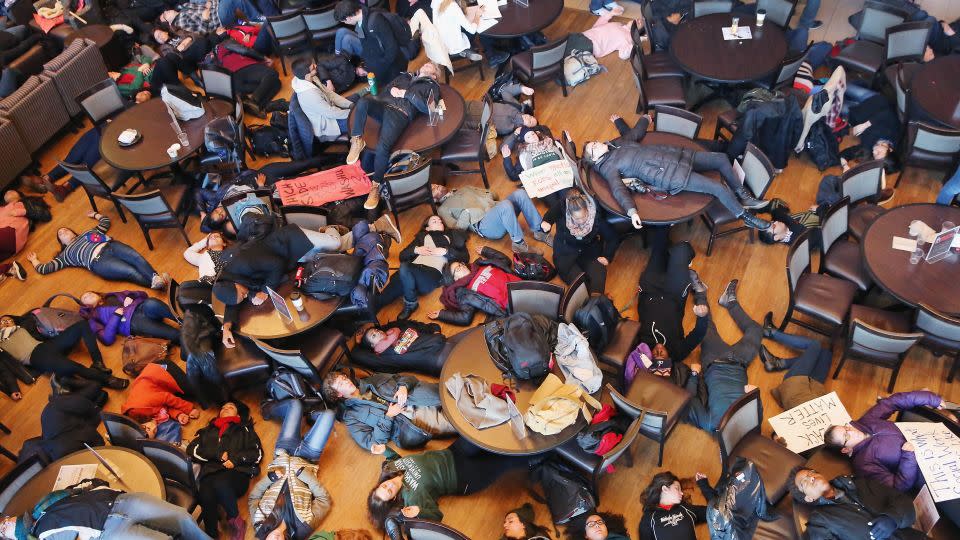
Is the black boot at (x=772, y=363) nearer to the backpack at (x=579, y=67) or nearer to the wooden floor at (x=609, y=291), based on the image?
the wooden floor at (x=609, y=291)

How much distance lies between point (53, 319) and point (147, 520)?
274 centimetres

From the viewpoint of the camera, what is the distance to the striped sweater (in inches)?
299

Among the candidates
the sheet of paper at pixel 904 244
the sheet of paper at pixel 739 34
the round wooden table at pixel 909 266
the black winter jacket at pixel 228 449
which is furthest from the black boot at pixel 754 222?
the black winter jacket at pixel 228 449

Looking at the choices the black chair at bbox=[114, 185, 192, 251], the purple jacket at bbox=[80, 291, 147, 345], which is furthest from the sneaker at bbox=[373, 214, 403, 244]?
the purple jacket at bbox=[80, 291, 147, 345]

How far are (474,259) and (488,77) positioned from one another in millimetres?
3039

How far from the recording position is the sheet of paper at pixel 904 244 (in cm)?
605

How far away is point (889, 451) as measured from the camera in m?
5.17

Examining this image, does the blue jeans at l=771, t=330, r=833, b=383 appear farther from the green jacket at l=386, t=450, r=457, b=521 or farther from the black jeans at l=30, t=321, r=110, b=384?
the black jeans at l=30, t=321, r=110, b=384

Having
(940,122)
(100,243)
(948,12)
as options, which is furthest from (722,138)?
(100,243)

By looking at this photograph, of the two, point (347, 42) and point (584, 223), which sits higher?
point (347, 42)

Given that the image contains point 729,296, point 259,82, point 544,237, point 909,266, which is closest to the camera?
point 909,266

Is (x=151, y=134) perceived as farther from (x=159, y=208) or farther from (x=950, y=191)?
(x=950, y=191)

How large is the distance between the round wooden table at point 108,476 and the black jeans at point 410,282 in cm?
246

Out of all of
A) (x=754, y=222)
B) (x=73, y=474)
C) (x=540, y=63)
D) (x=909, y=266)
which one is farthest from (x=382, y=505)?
(x=540, y=63)
